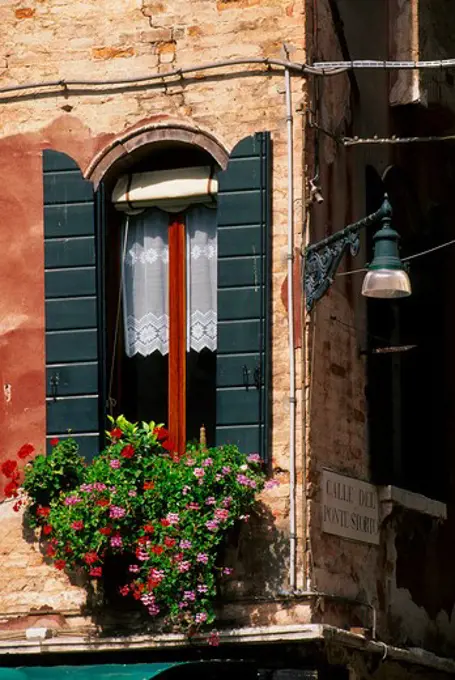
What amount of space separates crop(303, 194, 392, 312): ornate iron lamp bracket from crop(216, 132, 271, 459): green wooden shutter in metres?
0.25

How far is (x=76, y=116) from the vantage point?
45.1 feet

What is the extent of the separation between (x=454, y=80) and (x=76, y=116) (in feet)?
11.0

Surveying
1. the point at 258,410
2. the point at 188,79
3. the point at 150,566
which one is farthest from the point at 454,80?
the point at 150,566

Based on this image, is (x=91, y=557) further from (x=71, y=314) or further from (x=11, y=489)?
(x=71, y=314)

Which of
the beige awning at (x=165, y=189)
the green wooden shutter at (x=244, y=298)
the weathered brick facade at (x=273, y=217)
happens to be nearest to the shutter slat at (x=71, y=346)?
the weathered brick facade at (x=273, y=217)

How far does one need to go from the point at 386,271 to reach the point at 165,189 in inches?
76.0

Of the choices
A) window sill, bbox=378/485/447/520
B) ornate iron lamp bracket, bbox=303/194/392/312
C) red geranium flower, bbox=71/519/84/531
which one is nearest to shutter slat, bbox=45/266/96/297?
ornate iron lamp bracket, bbox=303/194/392/312

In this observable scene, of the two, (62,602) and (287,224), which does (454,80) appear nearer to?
(287,224)

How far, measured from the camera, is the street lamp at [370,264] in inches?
488

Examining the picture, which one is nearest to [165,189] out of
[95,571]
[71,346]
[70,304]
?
[70,304]

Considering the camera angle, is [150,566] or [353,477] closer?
[150,566]

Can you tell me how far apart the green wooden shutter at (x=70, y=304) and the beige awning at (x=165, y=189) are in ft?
0.90

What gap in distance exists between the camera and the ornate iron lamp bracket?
42.3 ft

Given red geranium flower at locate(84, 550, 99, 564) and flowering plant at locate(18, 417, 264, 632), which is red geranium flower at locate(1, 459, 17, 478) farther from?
red geranium flower at locate(84, 550, 99, 564)
